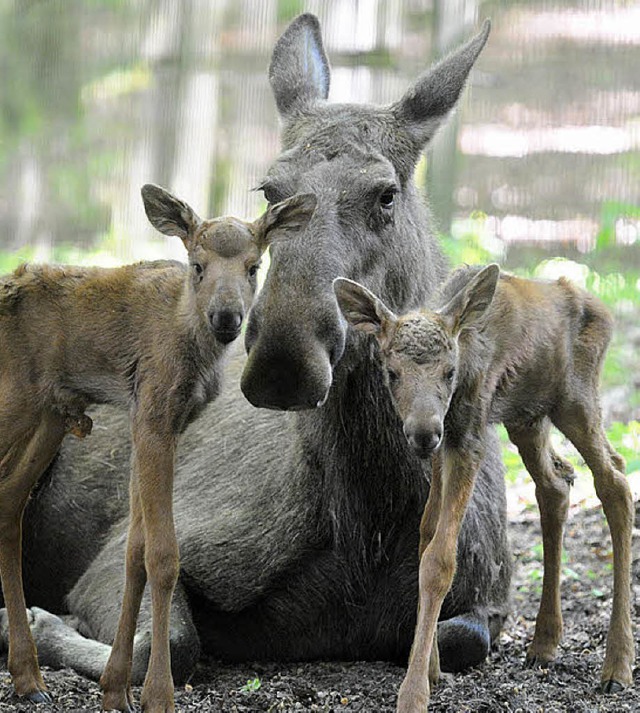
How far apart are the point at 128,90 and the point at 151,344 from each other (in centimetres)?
1021

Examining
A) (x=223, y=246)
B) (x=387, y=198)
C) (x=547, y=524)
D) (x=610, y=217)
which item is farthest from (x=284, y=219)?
(x=610, y=217)

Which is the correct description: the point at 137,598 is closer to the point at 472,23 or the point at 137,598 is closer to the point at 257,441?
the point at 257,441

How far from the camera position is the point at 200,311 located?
553 centimetres

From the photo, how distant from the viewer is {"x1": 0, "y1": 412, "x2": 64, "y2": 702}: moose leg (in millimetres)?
5992

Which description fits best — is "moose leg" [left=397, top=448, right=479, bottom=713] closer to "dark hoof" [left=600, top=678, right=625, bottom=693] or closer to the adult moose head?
the adult moose head

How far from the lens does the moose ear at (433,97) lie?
22.9 feet

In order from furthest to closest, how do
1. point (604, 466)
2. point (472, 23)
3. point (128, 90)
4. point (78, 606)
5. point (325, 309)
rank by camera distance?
point (128, 90), point (472, 23), point (78, 606), point (604, 466), point (325, 309)

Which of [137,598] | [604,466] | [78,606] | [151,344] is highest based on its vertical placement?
[151,344]

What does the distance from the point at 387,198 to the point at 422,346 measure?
1464 millimetres

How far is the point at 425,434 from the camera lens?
196 inches

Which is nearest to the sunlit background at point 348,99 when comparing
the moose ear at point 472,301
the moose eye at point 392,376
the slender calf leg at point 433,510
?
the slender calf leg at point 433,510

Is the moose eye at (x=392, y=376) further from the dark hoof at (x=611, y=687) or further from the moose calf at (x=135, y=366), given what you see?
the dark hoof at (x=611, y=687)

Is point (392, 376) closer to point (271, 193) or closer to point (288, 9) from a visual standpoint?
point (271, 193)

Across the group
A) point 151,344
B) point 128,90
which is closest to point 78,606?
point 151,344
